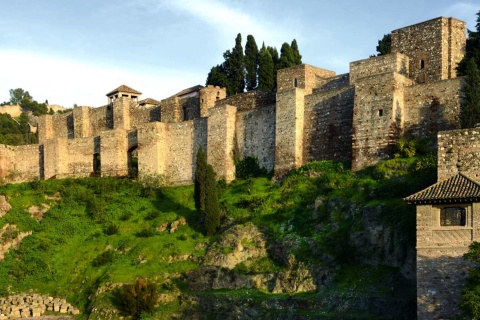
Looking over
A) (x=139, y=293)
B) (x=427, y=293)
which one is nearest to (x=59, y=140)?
(x=139, y=293)

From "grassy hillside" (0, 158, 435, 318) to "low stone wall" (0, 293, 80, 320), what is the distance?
0.51m

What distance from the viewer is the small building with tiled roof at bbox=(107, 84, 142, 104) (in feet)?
198

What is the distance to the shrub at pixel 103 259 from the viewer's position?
42438mm

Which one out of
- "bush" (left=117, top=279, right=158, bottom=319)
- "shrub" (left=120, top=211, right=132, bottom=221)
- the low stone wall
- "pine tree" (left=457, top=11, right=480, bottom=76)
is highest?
"pine tree" (left=457, top=11, right=480, bottom=76)

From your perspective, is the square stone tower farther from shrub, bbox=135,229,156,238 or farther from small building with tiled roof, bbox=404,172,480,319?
shrub, bbox=135,229,156,238

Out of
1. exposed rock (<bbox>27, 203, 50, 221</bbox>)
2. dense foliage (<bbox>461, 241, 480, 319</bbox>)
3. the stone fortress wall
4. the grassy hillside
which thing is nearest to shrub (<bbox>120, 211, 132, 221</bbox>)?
the grassy hillside

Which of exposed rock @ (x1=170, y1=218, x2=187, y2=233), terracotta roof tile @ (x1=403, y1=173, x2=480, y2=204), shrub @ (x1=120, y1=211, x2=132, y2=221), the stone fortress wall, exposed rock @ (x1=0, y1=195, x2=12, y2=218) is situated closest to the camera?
terracotta roof tile @ (x1=403, y1=173, x2=480, y2=204)

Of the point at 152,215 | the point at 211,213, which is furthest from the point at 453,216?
the point at 152,215

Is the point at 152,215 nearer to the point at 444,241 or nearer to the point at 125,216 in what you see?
the point at 125,216

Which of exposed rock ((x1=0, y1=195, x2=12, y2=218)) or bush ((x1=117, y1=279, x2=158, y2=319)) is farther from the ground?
exposed rock ((x1=0, y1=195, x2=12, y2=218))

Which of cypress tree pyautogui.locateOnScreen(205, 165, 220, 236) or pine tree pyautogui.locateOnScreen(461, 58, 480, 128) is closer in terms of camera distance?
pine tree pyautogui.locateOnScreen(461, 58, 480, 128)

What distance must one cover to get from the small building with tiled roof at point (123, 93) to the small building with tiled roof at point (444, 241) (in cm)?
3318

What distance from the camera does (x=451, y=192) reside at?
30.5 m

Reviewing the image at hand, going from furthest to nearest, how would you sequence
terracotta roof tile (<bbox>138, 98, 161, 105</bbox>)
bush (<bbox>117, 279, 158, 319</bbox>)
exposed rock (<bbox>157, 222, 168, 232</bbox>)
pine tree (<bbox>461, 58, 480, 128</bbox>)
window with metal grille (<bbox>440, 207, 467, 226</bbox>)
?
terracotta roof tile (<bbox>138, 98, 161, 105</bbox>) < exposed rock (<bbox>157, 222, 168, 232</bbox>) < pine tree (<bbox>461, 58, 480, 128</bbox>) < bush (<bbox>117, 279, 158, 319</bbox>) < window with metal grille (<bbox>440, 207, 467, 226</bbox>)
